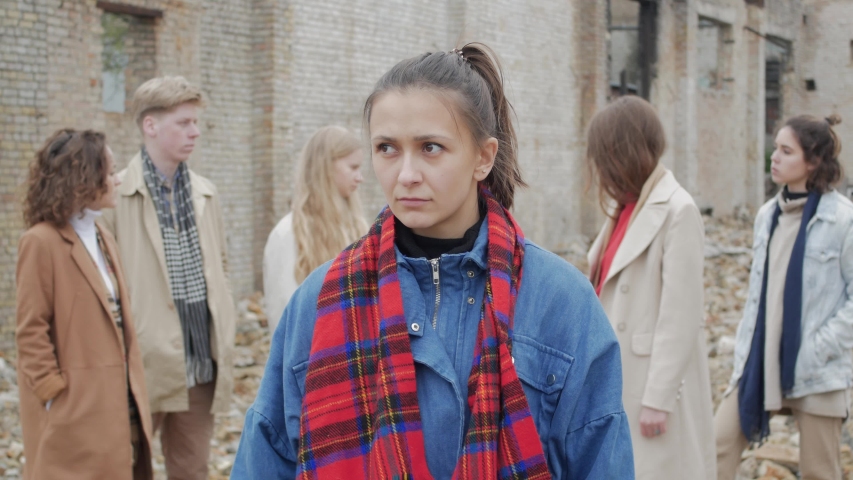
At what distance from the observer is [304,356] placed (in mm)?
1849

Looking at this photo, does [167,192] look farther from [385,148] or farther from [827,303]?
[827,303]

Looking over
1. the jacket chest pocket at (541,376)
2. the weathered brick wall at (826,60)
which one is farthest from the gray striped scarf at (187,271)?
the weathered brick wall at (826,60)

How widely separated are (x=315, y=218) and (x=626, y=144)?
1.47m

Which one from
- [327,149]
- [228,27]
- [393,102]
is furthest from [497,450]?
[228,27]

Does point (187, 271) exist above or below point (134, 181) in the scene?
below

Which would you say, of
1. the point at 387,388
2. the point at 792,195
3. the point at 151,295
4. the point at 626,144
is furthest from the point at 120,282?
the point at 792,195

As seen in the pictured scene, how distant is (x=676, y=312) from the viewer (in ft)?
11.1

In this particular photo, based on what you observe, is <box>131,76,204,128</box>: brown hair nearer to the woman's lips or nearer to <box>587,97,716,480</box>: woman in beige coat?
<box>587,97,716,480</box>: woman in beige coat

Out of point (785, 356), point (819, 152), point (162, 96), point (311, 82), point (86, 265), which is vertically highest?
point (311, 82)

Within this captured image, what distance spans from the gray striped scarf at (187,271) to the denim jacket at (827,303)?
9.60ft

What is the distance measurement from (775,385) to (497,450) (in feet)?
9.74

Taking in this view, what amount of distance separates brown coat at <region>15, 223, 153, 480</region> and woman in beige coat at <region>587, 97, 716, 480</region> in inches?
84.3

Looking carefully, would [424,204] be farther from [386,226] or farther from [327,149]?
Result: [327,149]

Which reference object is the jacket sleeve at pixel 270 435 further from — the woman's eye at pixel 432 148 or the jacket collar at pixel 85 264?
the jacket collar at pixel 85 264
